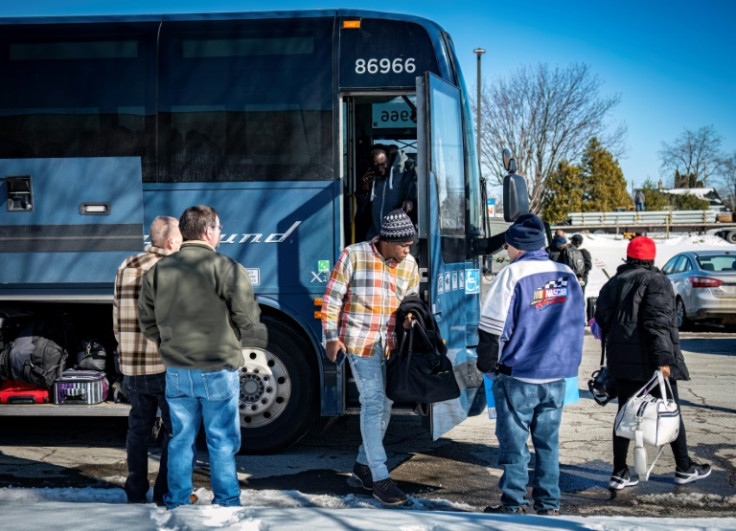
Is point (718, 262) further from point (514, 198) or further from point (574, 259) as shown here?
point (514, 198)

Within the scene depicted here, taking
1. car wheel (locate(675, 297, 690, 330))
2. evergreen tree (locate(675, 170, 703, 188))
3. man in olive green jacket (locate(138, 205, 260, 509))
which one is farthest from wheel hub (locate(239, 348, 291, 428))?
evergreen tree (locate(675, 170, 703, 188))

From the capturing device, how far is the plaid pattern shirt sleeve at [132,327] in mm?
4832

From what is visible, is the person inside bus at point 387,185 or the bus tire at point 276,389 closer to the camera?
the bus tire at point 276,389

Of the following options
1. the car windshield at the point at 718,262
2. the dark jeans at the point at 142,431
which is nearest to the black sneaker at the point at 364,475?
the dark jeans at the point at 142,431

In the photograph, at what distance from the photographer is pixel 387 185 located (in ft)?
22.4

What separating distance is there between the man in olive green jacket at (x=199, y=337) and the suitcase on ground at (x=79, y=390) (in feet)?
7.40

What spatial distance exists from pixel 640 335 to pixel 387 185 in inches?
95.6

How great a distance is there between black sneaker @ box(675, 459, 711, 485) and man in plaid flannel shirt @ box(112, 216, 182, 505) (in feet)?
11.5

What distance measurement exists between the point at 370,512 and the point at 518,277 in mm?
1517

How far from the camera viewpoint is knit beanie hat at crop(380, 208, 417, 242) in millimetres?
5250

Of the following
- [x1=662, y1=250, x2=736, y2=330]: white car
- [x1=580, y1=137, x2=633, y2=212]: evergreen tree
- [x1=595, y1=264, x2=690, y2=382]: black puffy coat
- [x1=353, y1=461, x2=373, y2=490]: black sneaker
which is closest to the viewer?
[x1=595, y1=264, x2=690, y2=382]: black puffy coat

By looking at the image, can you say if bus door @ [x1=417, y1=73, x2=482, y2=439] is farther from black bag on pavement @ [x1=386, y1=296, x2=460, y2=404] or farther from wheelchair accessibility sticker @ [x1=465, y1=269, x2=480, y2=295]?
black bag on pavement @ [x1=386, y1=296, x2=460, y2=404]

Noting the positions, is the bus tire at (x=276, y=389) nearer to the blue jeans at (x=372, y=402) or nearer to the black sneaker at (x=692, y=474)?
the blue jeans at (x=372, y=402)

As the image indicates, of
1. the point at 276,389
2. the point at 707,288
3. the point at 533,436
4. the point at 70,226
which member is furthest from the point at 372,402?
the point at 707,288
